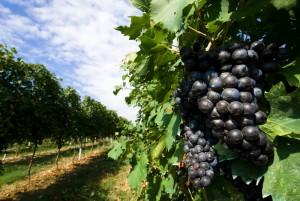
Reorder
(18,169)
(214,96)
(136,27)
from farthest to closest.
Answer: (18,169), (136,27), (214,96)

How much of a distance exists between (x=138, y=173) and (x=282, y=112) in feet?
9.61

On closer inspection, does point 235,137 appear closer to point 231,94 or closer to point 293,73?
point 231,94

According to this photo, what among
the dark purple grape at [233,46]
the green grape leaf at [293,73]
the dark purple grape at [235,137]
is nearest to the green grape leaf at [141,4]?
the dark purple grape at [233,46]

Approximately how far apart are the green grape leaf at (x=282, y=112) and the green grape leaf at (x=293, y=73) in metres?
0.08

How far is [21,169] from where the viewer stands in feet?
102

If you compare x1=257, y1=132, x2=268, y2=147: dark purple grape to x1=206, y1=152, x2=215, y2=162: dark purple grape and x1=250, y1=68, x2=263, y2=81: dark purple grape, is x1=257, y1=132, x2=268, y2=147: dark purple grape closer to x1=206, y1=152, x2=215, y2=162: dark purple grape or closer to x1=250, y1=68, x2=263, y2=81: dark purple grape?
x1=250, y1=68, x2=263, y2=81: dark purple grape

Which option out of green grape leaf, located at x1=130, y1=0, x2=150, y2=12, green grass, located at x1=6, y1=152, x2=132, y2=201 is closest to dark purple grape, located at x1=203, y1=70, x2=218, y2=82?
green grape leaf, located at x1=130, y1=0, x2=150, y2=12

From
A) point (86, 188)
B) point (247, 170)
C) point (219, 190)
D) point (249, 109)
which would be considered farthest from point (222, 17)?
point (86, 188)

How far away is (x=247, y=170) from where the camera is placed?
176cm

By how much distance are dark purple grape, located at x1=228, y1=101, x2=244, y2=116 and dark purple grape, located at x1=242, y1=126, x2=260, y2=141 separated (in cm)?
8

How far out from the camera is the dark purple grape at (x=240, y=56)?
1747 millimetres

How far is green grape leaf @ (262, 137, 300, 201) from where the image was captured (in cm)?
158

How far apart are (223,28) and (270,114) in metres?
0.63

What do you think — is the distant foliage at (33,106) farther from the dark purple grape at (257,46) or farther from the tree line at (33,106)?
the dark purple grape at (257,46)
